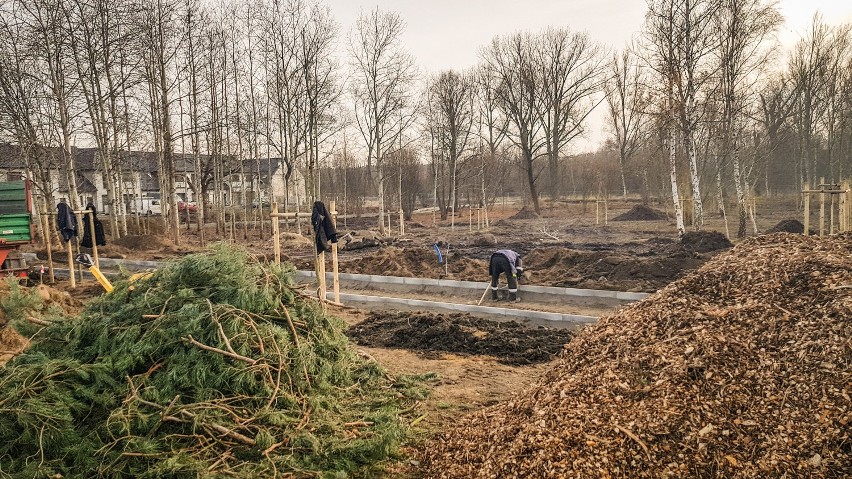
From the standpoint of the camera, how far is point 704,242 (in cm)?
1566

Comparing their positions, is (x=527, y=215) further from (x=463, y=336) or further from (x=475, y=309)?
(x=463, y=336)

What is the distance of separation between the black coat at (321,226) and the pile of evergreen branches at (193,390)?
12.1 feet

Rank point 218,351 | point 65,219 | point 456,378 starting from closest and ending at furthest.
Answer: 1. point 218,351
2. point 456,378
3. point 65,219

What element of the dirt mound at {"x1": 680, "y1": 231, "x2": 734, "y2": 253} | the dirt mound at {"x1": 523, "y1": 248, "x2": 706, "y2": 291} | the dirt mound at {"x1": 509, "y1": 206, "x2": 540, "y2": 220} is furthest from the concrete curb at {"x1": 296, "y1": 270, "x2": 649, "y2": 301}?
the dirt mound at {"x1": 509, "y1": 206, "x2": 540, "y2": 220}

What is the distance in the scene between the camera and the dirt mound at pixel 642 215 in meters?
30.3

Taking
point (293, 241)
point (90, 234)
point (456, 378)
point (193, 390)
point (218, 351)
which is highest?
point (90, 234)

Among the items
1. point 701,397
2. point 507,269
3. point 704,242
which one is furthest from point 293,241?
point 701,397

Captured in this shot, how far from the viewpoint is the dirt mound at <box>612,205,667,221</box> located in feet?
99.3

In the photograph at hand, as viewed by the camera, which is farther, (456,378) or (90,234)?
(90,234)

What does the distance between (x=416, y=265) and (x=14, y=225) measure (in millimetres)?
9637

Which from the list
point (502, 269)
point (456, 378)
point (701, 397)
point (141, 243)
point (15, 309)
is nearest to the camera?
point (701, 397)

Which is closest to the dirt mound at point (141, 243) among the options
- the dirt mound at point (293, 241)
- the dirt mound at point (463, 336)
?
the dirt mound at point (293, 241)

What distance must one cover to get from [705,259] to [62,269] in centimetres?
1794

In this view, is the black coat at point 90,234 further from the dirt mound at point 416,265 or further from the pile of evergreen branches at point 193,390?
the pile of evergreen branches at point 193,390
